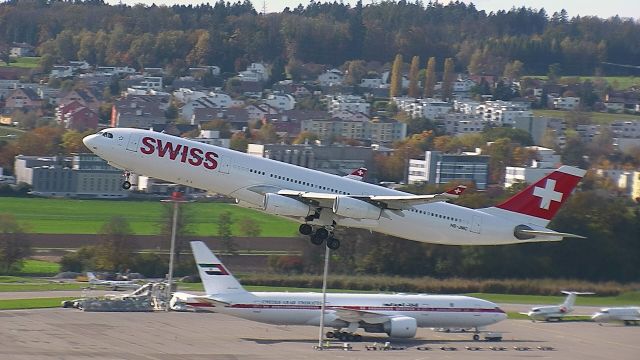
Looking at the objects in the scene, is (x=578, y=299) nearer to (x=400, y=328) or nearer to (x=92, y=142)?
(x=400, y=328)

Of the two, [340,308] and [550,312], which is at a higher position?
[340,308]

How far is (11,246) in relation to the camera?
340 ft

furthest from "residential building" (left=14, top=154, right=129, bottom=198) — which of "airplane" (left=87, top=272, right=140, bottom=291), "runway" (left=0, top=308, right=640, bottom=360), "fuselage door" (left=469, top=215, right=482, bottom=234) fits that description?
"fuselage door" (left=469, top=215, right=482, bottom=234)

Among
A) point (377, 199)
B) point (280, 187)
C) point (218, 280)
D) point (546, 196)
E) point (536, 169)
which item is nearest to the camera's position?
point (377, 199)

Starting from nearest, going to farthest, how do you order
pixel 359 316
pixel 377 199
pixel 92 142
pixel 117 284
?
pixel 377 199 < pixel 92 142 < pixel 359 316 < pixel 117 284

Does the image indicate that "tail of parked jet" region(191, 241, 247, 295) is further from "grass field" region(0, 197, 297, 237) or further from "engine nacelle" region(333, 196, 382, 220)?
"grass field" region(0, 197, 297, 237)

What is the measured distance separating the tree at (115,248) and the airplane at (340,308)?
2644cm

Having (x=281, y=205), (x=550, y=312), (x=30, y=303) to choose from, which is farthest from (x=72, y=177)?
(x=281, y=205)

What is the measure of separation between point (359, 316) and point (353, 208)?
1415cm

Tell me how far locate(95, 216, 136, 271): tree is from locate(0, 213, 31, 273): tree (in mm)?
5850

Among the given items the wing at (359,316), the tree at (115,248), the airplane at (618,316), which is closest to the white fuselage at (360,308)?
the wing at (359,316)

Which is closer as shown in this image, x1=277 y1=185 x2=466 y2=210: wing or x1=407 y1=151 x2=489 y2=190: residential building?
x1=277 y1=185 x2=466 y2=210: wing

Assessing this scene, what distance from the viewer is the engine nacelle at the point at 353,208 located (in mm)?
60969

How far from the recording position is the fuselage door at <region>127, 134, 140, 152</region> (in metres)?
61.0
